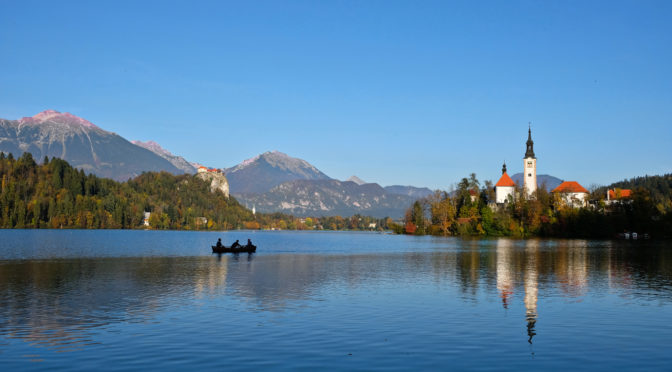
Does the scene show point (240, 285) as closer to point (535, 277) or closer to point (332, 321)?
point (332, 321)

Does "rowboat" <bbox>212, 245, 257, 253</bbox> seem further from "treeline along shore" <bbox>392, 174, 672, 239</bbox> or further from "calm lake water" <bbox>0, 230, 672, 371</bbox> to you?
"treeline along shore" <bbox>392, 174, 672, 239</bbox>

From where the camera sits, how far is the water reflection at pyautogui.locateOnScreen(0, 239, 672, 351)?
30484 millimetres

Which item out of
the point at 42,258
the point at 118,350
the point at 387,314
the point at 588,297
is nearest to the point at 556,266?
the point at 588,297

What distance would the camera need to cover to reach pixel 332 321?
30484mm

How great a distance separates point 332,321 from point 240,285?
704 inches

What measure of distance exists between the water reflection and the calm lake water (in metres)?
0.16

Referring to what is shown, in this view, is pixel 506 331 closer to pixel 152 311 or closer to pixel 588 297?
pixel 588 297

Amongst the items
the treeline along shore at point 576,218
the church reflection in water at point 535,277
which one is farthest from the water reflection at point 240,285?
the treeline along shore at point 576,218

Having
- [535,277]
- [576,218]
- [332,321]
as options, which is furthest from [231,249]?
[576,218]

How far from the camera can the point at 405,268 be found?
6550cm

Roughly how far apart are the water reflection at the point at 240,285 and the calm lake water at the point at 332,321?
164mm

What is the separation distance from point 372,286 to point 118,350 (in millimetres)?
26333

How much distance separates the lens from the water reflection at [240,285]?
100 ft

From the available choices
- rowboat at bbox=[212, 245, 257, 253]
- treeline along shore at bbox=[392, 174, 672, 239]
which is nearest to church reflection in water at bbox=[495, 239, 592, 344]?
rowboat at bbox=[212, 245, 257, 253]
